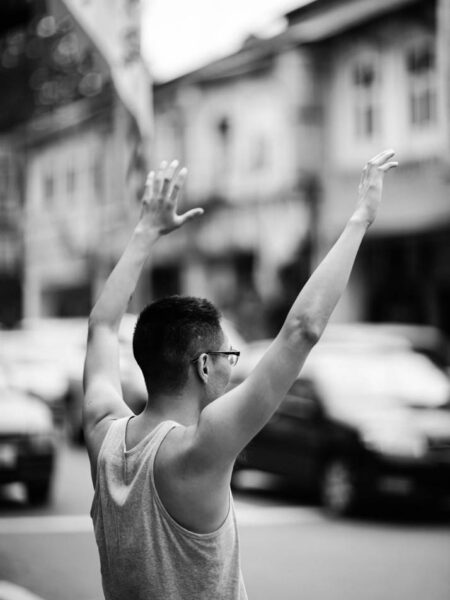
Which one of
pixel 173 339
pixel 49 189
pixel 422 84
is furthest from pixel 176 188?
pixel 49 189

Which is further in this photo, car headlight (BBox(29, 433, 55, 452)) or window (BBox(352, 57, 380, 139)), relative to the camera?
A: window (BBox(352, 57, 380, 139))

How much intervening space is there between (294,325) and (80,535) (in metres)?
8.81

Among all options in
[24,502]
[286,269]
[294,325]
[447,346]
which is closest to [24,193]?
[286,269]

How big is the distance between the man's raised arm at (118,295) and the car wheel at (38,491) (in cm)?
981

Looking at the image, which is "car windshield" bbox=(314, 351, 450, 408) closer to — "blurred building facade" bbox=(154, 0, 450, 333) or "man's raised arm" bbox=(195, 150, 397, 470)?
"blurred building facade" bbox=(154, 0, 450, 333)

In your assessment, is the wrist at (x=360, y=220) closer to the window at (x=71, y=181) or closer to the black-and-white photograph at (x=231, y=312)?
the black-and-white photograph at (x=231, y=312)

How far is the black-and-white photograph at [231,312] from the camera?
107 inches

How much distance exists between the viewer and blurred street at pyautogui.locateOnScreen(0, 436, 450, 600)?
339 inches

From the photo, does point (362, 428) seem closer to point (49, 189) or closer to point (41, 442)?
point (41, 442)

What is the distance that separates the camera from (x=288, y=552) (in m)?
10.2

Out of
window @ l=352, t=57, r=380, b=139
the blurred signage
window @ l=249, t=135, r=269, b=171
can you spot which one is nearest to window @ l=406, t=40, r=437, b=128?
window @ l=352, t=57, r=380, b=139

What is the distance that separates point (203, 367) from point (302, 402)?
10299 mm

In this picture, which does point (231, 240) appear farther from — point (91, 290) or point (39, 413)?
point (39, 413)

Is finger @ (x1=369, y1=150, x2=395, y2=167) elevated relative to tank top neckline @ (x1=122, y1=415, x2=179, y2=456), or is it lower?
elevated
